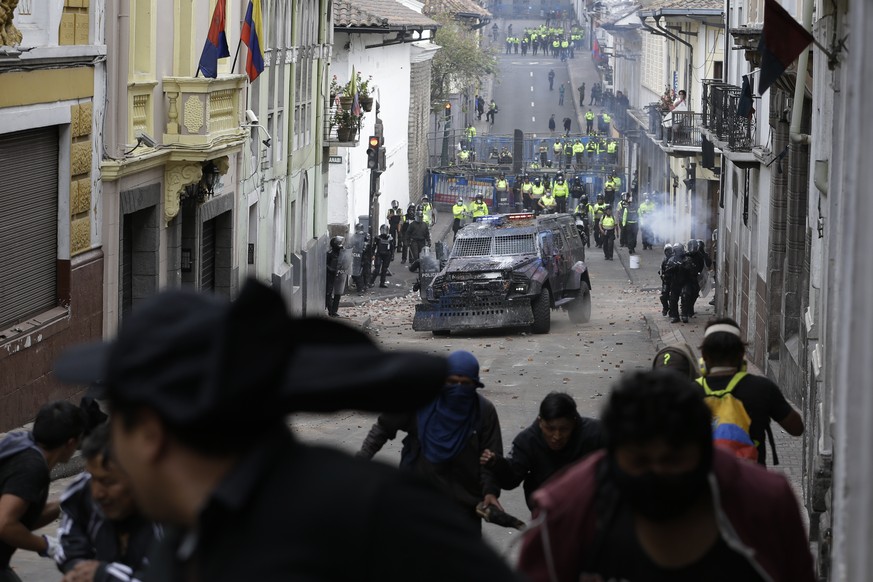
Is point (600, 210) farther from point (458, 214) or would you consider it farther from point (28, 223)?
point (28, 223)

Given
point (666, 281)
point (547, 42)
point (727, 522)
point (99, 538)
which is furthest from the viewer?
point (547, 42)

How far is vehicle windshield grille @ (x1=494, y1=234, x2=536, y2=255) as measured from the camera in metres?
29.6

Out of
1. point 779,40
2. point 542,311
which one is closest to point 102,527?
point 779,40

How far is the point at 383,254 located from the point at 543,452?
30.4 meters

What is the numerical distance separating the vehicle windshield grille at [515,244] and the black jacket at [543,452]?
22058 mm

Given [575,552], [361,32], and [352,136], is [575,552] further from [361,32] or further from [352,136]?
[361,32]

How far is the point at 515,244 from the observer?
29812 millimetres

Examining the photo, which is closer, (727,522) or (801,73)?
(727,522)

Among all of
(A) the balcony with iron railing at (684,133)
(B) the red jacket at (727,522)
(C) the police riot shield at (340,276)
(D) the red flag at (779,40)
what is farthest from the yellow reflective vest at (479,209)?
(B) the red jacket at (727,522)

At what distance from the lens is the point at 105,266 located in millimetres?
17672

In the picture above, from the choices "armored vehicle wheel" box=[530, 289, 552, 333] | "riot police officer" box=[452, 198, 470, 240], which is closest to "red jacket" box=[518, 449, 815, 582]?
"armored vehicle wheel" box=[530, 289, 552, 333]

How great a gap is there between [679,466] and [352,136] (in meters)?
31.1

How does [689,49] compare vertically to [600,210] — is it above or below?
above

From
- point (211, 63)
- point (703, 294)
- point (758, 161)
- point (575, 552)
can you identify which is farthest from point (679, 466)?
point (703, 294)
